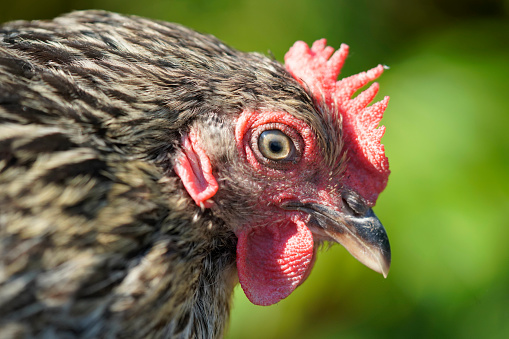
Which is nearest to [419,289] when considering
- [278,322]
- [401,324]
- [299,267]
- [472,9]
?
[401,324]

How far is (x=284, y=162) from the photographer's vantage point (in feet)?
6.90

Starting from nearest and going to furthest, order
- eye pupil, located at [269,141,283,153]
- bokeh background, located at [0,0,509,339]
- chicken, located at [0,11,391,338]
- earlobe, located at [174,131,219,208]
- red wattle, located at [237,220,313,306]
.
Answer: chicken, located at [0,11,391,338]
earlobe, located at [174,131,219,208]
eye pupil, located at [269,141,283,153]
red wattle, located at [237,220,313,306]
bokeh background, located at [0,0,509,339]

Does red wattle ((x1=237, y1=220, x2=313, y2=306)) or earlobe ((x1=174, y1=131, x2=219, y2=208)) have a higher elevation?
earlobe ((x1=174, y1=131, x2=219, y2=208))

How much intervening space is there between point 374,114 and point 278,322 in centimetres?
281

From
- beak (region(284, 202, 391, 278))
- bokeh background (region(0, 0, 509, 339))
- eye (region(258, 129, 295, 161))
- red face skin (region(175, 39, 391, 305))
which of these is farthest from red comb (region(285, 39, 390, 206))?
bokeh background (region(0, 0, 509, 339))

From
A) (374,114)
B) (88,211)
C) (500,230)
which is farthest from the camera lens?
(500,230)

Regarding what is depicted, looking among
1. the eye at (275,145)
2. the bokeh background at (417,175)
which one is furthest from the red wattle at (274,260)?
the bokeh background at (417,175)

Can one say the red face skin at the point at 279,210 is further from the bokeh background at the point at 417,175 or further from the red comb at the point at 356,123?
the bokeh background at the point at 417,175

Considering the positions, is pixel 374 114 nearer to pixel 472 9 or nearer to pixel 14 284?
pixel 14 284

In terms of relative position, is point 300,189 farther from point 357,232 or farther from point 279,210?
point 357,232

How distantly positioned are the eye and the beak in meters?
0.19

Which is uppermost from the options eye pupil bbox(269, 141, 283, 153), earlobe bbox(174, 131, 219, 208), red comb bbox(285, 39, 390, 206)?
red comb bbox(285, 39, 390, 206)

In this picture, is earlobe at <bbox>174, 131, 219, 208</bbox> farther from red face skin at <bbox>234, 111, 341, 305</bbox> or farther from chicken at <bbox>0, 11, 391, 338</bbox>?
red face skin at <bbox>234, 111, 341, 305</bbox>

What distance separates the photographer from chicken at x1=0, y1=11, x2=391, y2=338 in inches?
65.8
